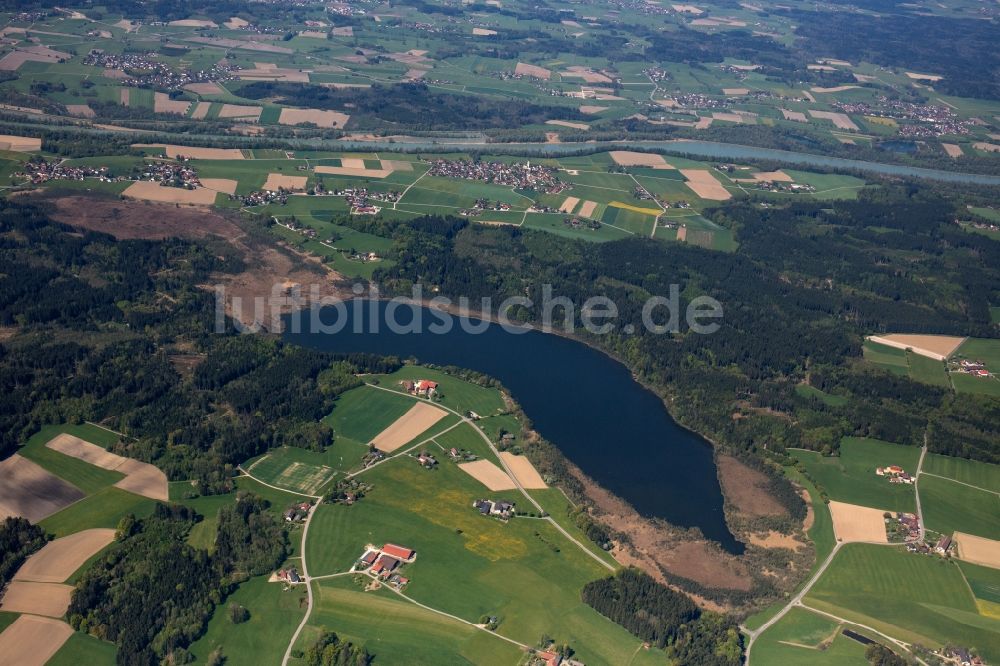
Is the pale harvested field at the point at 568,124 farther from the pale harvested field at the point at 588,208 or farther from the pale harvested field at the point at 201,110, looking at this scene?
the pale harvested field at the point at 201,110

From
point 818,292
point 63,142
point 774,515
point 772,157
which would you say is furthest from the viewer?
point 772,157

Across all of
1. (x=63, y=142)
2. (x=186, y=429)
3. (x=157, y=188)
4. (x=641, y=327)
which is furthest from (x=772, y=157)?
(x=186, y=429)

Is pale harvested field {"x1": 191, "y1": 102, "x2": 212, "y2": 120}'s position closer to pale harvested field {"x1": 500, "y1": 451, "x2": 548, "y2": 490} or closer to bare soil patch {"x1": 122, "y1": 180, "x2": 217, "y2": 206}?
bare soil patch {"x1": 122, "y1": 180, "x2": 217, "y2": 206}

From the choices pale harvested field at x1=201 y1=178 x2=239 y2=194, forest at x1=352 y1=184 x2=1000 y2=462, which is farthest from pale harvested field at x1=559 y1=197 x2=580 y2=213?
pale harvested field at x1=201 y1=178 x2=239 y2=194

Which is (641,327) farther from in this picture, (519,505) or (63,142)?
(63,142)

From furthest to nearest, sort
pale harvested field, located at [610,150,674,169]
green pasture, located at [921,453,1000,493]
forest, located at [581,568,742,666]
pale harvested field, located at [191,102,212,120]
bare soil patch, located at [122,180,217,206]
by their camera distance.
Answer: pale harvested field, located at [191,102,212,120] → pale harvested field, located at [610,150,674,169] → bare soil patch, located at [122,180,217,206] → green pasture, located at [921,453,1000,493] → forest, located at [581,568,742,666]
